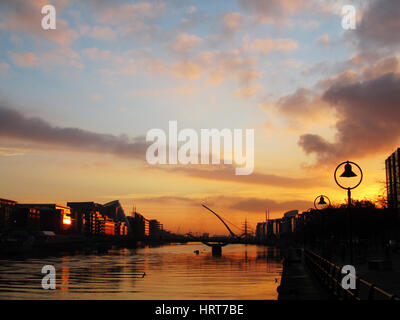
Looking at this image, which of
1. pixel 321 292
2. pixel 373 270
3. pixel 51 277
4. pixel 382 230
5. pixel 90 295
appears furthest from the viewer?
pixel 382 230

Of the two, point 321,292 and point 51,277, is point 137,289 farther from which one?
point 321,292

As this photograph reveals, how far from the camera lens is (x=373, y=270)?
34.2 m

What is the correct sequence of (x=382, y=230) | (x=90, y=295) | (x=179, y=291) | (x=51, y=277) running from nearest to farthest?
(x=90, y=295) → (x=179, y=291) → (x=51, y=277) → (x=382, y=230)
